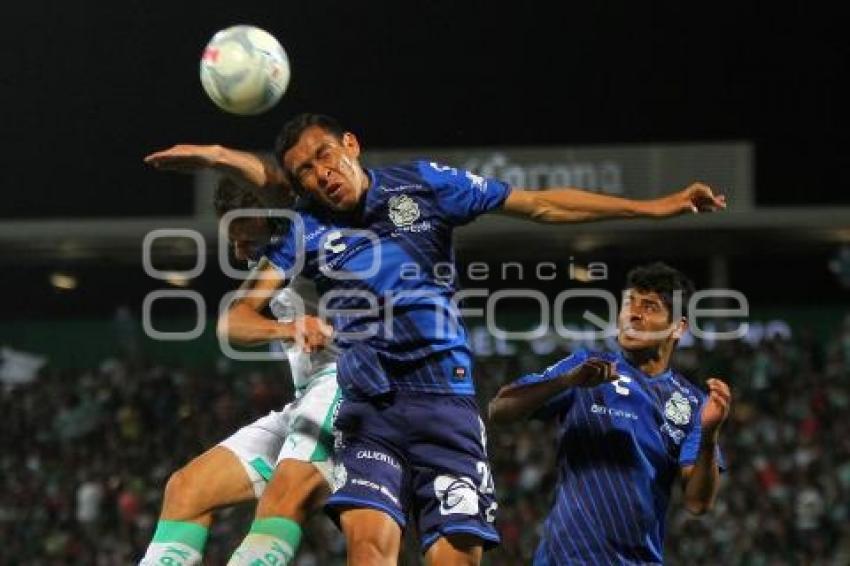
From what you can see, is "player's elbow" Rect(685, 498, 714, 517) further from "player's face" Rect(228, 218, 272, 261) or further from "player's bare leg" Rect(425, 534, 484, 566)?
"player's face" Rect(228, 218, 272, 261)

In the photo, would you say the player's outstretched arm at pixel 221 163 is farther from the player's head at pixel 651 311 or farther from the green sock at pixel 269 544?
the player's head at pixel 651 311

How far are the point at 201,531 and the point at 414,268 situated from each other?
56.3 inches

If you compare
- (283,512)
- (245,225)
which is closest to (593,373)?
(283,512)

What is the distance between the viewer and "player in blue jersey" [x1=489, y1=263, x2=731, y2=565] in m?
6.25

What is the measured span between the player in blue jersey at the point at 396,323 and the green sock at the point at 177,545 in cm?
80

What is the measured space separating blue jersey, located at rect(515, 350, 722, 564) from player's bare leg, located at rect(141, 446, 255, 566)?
4.06 feet

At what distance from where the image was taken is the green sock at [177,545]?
19.8 ft

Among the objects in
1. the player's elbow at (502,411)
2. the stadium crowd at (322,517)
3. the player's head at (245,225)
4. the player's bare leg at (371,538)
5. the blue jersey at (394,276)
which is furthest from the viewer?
the stadium crowd at (322,517)

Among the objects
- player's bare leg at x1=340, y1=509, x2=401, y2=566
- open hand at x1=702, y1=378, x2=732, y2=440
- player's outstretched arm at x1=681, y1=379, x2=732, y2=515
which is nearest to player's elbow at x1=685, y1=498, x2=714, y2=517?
player's outstretched arm at x1=681, y1=379, x2=732, y2=515

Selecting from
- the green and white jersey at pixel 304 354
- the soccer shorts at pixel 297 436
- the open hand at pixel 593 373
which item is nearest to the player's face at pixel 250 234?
the green and white jersey at pixel 304 354

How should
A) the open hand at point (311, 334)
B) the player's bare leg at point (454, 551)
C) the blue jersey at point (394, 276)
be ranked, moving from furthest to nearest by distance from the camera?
the blue jersey at point (394, 276), the player's bare leg at point (454, 551), the open hand at point (311, 334)

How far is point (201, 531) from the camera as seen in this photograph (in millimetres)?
6156

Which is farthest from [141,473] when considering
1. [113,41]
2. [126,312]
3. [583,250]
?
[113,41]

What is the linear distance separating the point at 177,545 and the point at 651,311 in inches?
84.0
